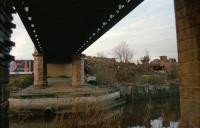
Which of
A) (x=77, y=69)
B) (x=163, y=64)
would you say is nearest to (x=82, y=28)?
(x=77, y=69)

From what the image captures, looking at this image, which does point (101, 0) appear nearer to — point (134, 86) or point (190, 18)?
point (190, 18)

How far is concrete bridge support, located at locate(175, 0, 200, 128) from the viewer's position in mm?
10047

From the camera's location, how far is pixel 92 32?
29.2 meters

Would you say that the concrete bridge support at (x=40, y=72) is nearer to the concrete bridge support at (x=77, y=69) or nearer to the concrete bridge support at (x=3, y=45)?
the concrete bridge support at (x=77, y=69)

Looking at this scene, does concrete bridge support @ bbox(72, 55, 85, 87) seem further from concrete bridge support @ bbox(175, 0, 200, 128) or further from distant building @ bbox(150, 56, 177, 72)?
distant building @ bbox(150, 56, 177, 72)

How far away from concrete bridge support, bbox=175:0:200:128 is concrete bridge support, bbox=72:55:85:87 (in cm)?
3608

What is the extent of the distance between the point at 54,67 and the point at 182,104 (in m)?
49.8

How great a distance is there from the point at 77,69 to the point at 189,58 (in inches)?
1504

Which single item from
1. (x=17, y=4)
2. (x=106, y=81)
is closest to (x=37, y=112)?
(x=17, y=4)

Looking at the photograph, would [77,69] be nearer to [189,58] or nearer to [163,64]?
[189,58]

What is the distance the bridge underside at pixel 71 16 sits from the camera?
19391 mm

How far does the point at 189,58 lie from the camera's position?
10445 millimetres

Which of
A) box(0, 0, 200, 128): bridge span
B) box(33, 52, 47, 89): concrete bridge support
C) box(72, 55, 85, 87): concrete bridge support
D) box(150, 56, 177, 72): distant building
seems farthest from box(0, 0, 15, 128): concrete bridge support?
box(150, 56, 177, 72): distant building

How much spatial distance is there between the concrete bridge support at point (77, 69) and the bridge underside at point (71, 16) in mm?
14685
